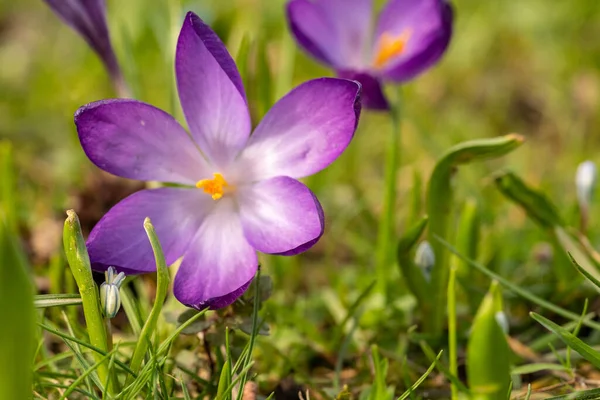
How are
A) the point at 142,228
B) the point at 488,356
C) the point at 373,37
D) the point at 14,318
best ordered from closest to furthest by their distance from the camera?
the point at 14,318
the point at 488,356
the point at 142,228
the point at 373,37

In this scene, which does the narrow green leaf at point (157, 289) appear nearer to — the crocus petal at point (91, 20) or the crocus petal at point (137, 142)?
the crocus petal at point (137, 142)

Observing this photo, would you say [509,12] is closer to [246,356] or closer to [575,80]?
[575,80]

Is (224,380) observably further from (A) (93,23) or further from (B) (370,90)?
(A) (93,23)

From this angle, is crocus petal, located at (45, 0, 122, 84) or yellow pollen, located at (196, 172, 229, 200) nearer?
yellow pollen, located at (196, 172, 229, 200)

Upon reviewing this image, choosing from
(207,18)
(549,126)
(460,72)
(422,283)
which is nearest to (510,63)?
(460,72)

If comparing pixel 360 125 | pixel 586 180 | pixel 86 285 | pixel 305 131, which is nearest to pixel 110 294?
pixel 86 285

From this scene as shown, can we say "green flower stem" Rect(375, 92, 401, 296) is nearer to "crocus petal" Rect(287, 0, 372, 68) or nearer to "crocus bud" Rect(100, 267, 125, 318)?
"crocus petal" Rect(287, 0, 372, 68)

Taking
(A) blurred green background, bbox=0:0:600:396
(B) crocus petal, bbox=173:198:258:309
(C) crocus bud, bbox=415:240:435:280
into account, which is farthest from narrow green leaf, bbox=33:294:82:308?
(C) crocus bud, bbox=415:240:435:280

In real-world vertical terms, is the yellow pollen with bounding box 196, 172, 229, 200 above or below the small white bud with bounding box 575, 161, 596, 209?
above

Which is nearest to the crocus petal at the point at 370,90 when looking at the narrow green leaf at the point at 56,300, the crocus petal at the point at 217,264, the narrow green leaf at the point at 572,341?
the crocus petal at the point at 217,264
